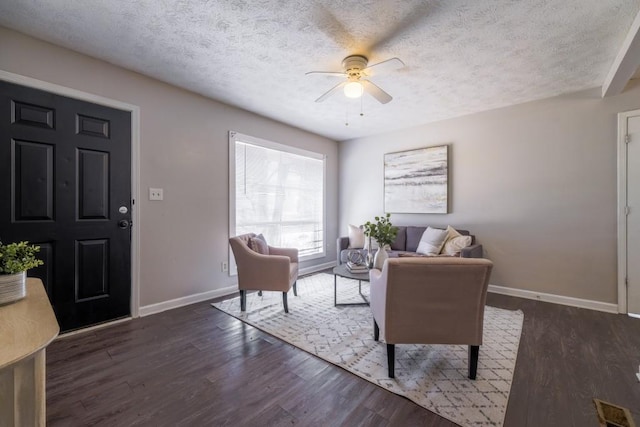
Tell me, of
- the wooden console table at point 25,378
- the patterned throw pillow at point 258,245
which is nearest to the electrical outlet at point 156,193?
the patterned throw pillow at point 258,245

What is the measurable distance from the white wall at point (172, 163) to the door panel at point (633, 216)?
173 inches

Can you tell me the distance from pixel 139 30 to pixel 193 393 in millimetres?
2647

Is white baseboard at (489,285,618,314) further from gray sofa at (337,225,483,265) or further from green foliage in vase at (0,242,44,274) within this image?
green foliage in vase at (0,242,44,274)

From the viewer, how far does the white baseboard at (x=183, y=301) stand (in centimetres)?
283

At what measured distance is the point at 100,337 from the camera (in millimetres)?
2334

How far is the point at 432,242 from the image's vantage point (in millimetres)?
3773

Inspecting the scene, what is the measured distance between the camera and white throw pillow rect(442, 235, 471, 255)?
3.48 metres

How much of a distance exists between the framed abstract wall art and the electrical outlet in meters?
3.39

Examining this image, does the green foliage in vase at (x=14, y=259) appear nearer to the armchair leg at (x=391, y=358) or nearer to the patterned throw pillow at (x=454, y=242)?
the armchair leg at (x=391, y=358)

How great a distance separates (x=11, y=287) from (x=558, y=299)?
15.4 ft

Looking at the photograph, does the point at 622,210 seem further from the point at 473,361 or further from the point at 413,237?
the point at 473,361

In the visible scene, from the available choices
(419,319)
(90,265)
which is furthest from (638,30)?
(90,265)

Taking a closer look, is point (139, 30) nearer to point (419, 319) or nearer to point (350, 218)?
point (419, 319)

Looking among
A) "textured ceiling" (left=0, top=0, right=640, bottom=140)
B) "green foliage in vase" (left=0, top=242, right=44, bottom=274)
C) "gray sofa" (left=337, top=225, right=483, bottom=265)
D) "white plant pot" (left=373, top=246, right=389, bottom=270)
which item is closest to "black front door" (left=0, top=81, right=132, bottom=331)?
"textured ceiling" (left=0, top=0, right=640, bottom=140)
